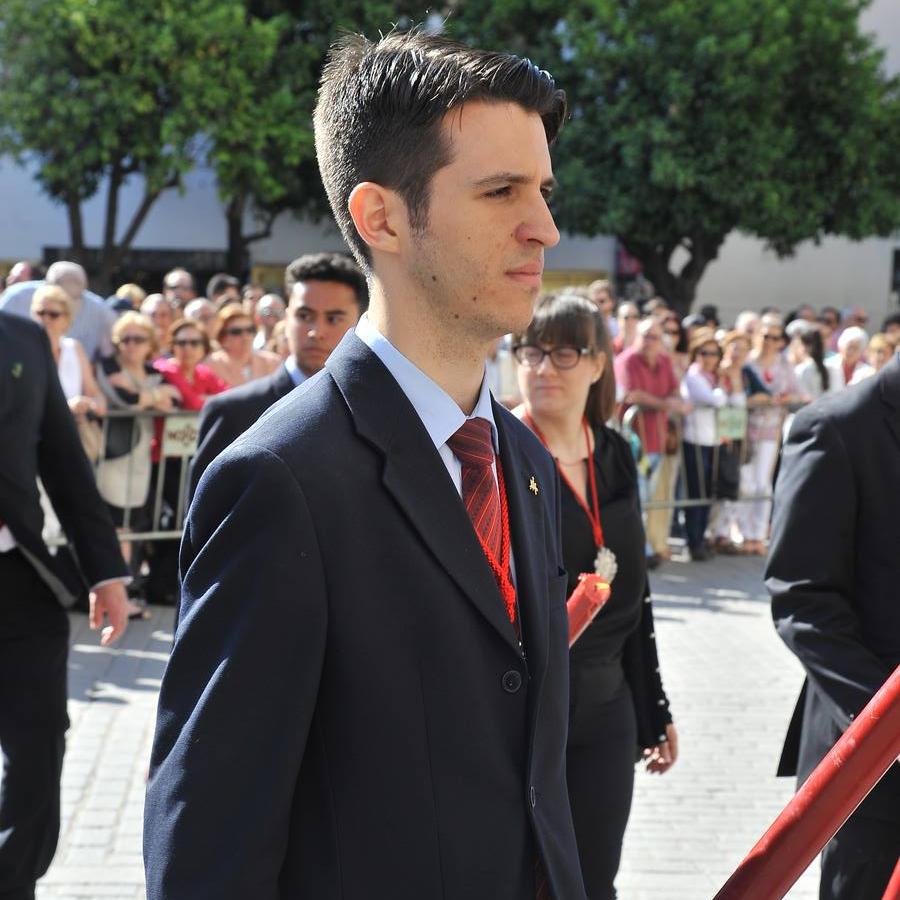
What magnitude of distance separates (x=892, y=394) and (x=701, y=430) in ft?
26.2

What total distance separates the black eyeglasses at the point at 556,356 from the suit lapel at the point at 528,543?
175 cm

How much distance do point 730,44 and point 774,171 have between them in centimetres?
313

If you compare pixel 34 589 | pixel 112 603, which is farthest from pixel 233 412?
pixel 34 589

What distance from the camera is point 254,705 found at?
1.66 meters

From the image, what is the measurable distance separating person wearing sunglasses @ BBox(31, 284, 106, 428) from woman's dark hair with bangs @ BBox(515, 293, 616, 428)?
487 centimetres

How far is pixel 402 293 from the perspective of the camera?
186 centimetres

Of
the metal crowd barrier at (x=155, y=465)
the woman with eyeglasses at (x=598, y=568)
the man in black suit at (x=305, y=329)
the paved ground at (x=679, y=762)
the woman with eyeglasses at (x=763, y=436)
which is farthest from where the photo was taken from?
the woman with eyeglasses at (x=763, y=436)

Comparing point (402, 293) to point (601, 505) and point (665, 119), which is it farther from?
point (665, 119)

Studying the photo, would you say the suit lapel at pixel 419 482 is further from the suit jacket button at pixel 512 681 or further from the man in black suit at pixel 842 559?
the man in black suit at pixel 842 559

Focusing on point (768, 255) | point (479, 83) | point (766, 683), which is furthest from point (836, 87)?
point (479, 83)

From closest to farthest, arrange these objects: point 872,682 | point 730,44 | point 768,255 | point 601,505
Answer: point 872,682, point 601,505, point 730,44, point 768,255

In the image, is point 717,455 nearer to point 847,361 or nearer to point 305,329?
point 847,361

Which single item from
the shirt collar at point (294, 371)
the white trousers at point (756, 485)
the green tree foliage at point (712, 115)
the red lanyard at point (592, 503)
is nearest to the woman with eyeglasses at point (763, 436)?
the white trousers at point (756, 485)

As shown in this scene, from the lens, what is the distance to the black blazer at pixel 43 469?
3.62 meters
